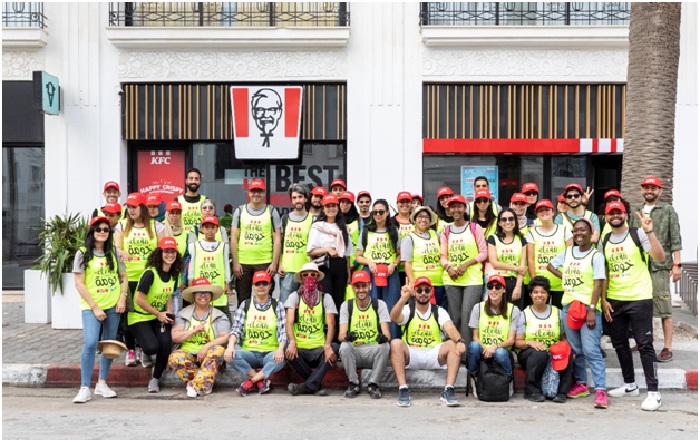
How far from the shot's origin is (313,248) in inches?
330

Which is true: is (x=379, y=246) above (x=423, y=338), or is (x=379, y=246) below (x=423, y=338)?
above

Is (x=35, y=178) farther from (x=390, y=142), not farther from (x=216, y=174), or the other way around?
(x=390, y=142)

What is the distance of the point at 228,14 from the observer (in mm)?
14422

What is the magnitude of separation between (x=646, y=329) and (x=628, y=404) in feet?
2.73

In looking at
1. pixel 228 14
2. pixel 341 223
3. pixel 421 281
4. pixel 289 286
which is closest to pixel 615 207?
pixel 421 281

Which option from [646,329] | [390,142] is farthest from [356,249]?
[390,142]

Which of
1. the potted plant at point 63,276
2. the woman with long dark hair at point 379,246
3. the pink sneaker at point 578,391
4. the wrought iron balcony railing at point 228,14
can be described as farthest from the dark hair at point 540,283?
the wrought iron balcony railing at point 228,14

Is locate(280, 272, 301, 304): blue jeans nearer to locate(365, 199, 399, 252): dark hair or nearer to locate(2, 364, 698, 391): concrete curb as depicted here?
locate(2, 364, 698, 391): concrete curb

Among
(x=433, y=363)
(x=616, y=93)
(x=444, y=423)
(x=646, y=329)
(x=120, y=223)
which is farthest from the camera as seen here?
(x=616, y=93)

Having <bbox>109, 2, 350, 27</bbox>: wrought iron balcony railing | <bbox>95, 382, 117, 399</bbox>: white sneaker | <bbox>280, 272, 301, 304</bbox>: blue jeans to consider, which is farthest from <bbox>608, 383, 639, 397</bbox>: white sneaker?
<bbox>109, 2, 350, 27</bbox>: wrought iron balcony railing

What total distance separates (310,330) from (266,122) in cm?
680

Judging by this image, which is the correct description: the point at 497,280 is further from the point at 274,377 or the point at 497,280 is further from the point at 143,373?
the point at 143,373

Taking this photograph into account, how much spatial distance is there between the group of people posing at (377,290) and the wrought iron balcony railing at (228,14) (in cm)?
652

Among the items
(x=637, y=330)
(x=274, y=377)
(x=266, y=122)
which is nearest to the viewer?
(x=637, y=330)
